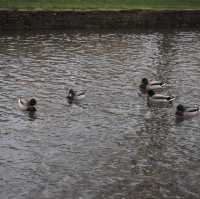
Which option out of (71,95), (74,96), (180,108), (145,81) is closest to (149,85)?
(145,81)

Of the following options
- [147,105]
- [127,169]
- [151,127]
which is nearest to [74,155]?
[127,169]

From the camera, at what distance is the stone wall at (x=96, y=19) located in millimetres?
36781

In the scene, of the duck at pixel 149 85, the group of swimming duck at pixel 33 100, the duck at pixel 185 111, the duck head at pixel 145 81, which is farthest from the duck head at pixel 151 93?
the group of swimming duck at pixel 33 100

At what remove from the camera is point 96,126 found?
1956 centimetres

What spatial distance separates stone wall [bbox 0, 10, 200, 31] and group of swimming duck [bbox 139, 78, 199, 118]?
1422 cm

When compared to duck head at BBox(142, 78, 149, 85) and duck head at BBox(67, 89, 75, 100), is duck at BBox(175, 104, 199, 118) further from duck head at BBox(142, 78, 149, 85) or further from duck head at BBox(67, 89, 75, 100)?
duck head at BBox(67, 89, 75, 100)

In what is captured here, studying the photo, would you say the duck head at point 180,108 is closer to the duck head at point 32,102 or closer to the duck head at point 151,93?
the duck head at point 151,93

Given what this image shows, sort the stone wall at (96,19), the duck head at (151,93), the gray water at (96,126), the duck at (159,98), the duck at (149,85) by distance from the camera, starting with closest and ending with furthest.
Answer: the gray water at (96,126)
the duck at (159,98)
the duck head at (151,93)
the duck at (149,85)
the stone wall at (96,19)

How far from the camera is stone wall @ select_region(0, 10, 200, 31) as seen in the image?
36.8 metres

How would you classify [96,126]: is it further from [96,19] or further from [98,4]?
[98,4]

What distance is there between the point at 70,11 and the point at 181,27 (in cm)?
808

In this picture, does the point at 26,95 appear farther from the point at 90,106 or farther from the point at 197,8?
the point at 197,8

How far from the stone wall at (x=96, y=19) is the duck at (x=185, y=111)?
1824cm

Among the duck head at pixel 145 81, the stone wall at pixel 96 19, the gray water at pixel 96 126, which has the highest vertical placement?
the stone wall at pixel 96 19
